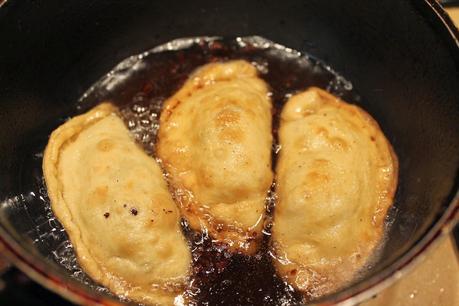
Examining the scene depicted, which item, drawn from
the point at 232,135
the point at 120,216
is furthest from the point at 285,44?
the point at 120,216

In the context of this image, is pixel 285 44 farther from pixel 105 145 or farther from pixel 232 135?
pixel 105 145

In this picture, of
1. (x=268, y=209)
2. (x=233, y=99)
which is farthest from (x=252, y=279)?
(x=233, y=99)

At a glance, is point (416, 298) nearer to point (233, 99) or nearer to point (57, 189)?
point (233, 99)

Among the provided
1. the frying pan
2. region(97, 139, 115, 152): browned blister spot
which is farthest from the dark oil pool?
region(97, 139, 115, 152): browned blister spot

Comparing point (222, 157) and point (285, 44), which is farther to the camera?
point (285, 44)

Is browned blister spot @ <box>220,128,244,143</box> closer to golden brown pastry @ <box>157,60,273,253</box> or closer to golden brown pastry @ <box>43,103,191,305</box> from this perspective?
golden brown pastry @ <box>157,60,273,253</box>

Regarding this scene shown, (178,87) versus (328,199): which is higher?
(178,87)
